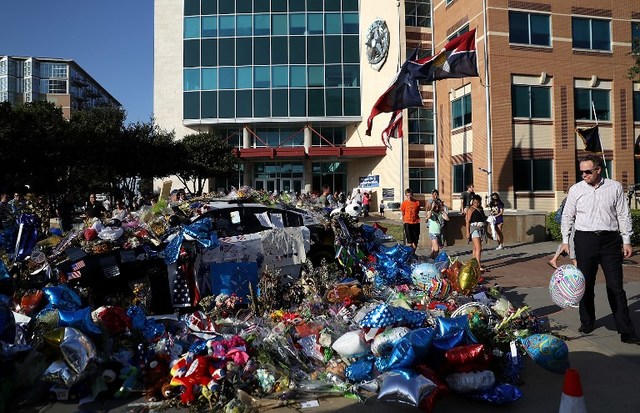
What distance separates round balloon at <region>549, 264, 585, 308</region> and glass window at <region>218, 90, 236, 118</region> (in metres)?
31.9

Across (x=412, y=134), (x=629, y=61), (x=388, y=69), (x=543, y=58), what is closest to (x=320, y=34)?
(x=388, y=69)

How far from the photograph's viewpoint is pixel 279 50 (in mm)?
35188

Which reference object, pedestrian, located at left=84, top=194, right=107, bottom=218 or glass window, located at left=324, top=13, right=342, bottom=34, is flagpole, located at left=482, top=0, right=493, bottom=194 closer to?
glass window, located at left=324, top=13, right=342, bottom=34

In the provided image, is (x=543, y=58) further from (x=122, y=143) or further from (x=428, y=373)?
(x=428, y=373)

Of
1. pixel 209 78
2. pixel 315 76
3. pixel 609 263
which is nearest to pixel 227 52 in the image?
pixel 209 78

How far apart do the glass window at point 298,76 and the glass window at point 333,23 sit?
3.45 metres

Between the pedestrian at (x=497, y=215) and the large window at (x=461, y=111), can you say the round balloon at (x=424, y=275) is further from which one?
the large window at (x=461, y=111)

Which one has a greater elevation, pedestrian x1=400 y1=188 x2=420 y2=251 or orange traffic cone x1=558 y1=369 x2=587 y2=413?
pedestrian x1=400 y1=188 x2=420 y2=251

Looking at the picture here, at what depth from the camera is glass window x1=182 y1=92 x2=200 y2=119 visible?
116 ft

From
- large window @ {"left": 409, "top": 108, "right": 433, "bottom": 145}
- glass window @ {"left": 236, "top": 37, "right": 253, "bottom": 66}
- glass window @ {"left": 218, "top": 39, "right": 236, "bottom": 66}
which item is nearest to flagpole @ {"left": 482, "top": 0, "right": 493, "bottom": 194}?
large window @ {"left": 409, "top": 108, "right": 433, "bottom": 145}

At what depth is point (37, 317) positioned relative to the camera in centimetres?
467

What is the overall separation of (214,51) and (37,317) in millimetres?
33336

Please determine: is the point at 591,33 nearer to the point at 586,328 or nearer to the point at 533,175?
the point at 533,175

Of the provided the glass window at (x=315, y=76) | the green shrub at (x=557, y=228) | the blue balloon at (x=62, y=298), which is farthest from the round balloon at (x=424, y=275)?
the glass window at (x=315, y=76)
